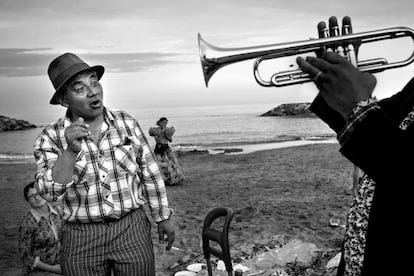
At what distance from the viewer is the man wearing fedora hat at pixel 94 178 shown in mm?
2730

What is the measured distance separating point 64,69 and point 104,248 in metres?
1.22

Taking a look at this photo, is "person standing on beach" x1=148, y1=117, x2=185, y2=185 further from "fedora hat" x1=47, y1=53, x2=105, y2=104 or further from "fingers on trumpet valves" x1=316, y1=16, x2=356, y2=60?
"fingers on trumpet valves" x1=316, y1=16, x2=356, y2=60

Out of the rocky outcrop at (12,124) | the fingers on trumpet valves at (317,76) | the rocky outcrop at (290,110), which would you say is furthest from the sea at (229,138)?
the fingers on trumpet valves at (317,76)

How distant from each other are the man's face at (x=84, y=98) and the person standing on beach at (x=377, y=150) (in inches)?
72.5

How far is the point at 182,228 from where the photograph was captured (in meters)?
6.53

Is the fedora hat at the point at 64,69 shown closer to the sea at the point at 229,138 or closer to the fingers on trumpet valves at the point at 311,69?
the fingers on trumpet valves at the point at 311,69

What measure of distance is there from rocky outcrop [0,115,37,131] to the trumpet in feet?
145

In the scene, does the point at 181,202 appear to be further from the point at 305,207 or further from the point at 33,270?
the point at 33,270

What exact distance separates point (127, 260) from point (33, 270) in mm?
1932

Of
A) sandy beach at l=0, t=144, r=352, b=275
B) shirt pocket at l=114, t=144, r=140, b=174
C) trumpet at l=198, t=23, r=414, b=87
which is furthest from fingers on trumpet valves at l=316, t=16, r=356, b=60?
sandy beach at l=0, t=144, r=352, b=275

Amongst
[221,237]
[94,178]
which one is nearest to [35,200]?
[94,178]

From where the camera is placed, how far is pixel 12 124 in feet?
142

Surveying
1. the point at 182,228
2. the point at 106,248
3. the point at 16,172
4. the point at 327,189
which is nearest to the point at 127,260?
the point at 106,248

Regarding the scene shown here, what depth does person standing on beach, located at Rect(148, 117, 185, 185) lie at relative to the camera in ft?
31.9
